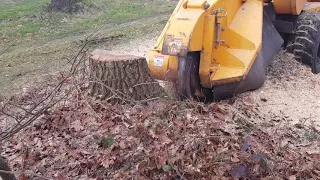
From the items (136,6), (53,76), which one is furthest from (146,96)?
(136,6)

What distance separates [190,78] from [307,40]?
2136 millimetres

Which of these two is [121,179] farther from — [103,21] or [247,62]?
[103,21]

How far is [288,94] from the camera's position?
6.00m

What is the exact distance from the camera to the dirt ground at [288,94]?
18.0 ft

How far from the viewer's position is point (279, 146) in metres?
4.40

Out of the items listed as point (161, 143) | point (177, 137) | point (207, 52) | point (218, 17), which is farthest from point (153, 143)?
point (218, 17)

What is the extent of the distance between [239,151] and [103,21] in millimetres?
8383

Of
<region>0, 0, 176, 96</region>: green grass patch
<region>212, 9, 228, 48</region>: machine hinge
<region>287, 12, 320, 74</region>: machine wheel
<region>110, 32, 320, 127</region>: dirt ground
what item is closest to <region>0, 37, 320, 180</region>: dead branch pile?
<region>110, 32, 320, 127</region>: dirt ground

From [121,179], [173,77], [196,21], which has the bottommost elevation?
[121,179]

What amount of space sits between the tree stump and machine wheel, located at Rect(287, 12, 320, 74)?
236cm

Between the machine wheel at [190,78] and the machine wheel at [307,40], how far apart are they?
183cm

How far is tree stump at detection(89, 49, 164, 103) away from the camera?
5457 millimetres

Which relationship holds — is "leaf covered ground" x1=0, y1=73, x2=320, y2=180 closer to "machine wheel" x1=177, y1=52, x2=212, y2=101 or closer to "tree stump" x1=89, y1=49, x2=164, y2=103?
"tree stump" x1=89, y1=49, x2=164, y2=103

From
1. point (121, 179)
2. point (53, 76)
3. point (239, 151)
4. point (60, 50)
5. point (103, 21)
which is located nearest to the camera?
point (121, 179)
